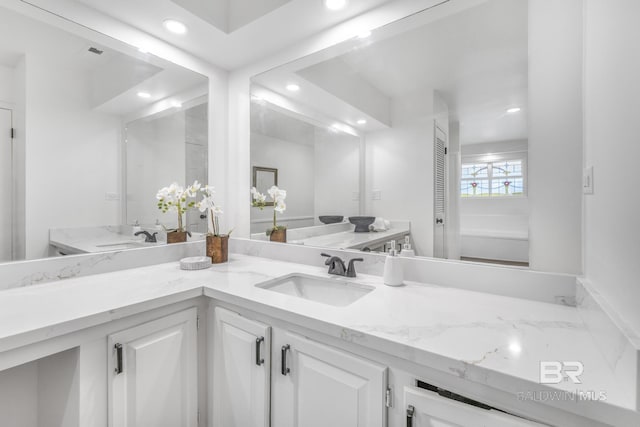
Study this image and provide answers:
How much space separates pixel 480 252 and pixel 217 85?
2.03m

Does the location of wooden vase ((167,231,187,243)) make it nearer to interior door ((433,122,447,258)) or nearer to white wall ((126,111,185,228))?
white wall ((126,111,185,228))

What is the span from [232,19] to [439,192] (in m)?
1.53

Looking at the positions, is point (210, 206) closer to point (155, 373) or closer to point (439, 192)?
point (155, 373)

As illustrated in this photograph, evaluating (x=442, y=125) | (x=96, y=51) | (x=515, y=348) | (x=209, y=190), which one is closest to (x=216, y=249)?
(x=209, y=190)

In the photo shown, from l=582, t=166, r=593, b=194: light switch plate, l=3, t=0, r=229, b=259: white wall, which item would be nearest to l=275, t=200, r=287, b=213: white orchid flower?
l=3, t=0, r=229, b=259: white wall

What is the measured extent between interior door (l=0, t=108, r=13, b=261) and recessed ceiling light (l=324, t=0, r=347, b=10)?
60.3 inches

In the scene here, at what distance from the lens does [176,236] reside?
183 cm

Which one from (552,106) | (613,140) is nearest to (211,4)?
(552,106)

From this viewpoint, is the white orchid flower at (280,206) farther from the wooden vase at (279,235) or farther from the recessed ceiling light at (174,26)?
the recessed ceiling light at (174,26)

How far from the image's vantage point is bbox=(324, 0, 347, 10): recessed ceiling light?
1417 millimetres

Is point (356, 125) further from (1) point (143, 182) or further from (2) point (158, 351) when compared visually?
(2) point (158, 351)

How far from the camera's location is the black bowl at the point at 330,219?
5.50 feet

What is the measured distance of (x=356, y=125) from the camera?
1557mm

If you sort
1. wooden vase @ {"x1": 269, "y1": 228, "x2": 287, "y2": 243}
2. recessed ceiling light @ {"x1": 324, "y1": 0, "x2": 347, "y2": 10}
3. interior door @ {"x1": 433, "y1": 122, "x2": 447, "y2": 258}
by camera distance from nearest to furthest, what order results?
interior door @ {"x1": 433, "y1": 122, "x2": 447, "y2": 258} → recessed ceiling light @ {"x1": 324, "y1": 0, "x2": 347, "y2": 10} → wooden vase @ {"x1": 269, "y1": 228, "x2": 287, "y2": 243}
